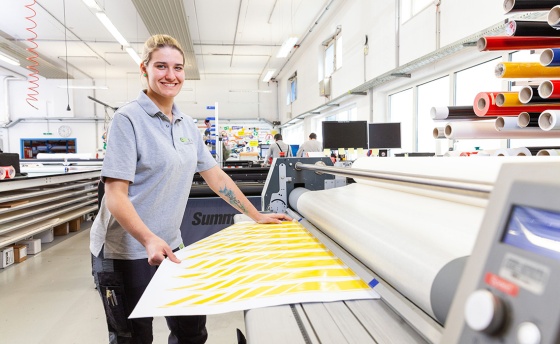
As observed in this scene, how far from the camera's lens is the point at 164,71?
58.9 inches

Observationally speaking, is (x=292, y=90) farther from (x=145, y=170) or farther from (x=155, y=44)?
(x=145, y=170)

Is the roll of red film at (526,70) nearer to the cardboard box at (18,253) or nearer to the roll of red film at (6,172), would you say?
the roll of red film at (6,172)

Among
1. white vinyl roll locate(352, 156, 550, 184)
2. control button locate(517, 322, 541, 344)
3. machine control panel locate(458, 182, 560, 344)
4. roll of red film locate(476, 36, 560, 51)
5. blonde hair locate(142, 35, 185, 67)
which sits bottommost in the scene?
control button locate(517, 322, 541, 344)

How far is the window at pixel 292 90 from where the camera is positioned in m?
14.7

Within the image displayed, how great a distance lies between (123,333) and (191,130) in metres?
0.90

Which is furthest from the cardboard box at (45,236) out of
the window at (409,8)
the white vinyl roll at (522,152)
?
the window at (409,8)

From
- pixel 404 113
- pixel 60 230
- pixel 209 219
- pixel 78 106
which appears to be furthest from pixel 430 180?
pixel 78 106

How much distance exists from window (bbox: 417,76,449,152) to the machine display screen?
6330 mm

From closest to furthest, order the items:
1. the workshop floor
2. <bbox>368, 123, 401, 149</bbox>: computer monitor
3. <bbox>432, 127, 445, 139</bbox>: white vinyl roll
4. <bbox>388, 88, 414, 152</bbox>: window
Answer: <bbox>432, 127, 445, 139</bbox>: white vinyl roll < the workshop floor < <bbox>368, 123, 401, 149</bbox>: computer monitor < <bbox>388, 88, 414, 152</bbox>: window

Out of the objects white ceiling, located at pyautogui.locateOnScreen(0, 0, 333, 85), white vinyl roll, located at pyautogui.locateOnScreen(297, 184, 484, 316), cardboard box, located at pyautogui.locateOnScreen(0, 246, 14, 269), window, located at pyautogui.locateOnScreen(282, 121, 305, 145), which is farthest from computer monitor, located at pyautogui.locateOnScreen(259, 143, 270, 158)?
white vinyl roll, located at pyautogui.locateOnScreen(297, 184, 484, 316)

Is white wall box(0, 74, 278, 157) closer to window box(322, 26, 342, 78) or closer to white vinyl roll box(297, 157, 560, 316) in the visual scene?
window box(322, 26, 342, 78)

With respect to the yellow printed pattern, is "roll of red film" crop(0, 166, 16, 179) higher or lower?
higher

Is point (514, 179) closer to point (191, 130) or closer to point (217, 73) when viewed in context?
point (191, 130)

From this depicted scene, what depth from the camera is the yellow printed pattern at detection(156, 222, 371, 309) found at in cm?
91
